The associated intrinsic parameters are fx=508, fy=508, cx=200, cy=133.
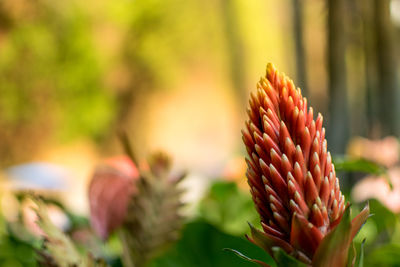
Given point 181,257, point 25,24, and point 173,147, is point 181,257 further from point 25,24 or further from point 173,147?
point 173,147

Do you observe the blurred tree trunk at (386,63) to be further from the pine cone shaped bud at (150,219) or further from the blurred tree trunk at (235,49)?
the blurred tree trunk at (235,49)

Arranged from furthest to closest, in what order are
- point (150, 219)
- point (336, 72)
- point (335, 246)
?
point (336, 72) → point (150, 219) → point (335, 246)

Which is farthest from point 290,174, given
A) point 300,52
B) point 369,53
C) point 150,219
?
point 369,53

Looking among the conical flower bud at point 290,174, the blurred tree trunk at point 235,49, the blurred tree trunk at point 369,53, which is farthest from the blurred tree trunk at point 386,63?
the blurred tree trunk at point 235,49

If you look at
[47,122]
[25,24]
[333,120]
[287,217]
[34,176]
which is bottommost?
[287,217]

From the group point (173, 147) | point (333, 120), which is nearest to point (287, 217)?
point (333, 120)

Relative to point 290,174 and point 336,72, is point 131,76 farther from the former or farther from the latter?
point 290,174
